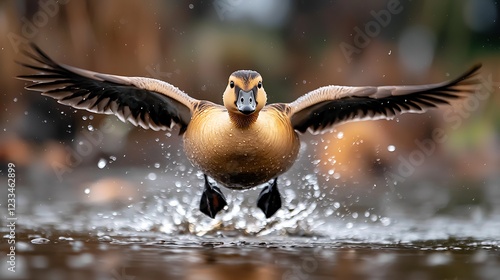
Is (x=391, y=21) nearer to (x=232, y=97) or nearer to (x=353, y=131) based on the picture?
(x=353, y=131)

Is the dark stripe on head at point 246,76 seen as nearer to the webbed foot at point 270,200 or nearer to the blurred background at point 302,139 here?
the blurred background at point 302,139

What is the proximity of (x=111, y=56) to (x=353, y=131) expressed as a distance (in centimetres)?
313

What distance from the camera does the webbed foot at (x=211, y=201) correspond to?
6121 millimetres

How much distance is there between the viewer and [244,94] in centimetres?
485

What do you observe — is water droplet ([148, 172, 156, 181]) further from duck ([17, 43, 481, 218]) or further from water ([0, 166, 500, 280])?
duck ([17, 43, 481, 218])

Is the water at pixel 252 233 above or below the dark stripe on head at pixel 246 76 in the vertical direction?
below

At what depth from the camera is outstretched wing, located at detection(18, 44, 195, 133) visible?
5453 mm

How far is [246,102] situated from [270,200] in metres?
1.55

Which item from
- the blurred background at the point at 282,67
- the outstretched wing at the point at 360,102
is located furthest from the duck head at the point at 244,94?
the blurred background at the point at 282,67

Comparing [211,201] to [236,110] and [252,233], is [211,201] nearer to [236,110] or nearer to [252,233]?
[252,233]

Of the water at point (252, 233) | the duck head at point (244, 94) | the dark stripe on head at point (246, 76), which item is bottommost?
the water at point (252, 233)

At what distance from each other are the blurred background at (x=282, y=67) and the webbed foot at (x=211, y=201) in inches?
109

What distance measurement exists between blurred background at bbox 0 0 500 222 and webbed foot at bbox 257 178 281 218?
2705 millimetres

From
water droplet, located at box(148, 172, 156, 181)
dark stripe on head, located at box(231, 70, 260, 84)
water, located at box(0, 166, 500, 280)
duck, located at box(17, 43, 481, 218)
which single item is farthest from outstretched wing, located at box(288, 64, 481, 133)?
water droplet, located at box(148, 172, 156, 181)
